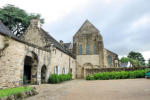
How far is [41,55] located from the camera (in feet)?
40.3

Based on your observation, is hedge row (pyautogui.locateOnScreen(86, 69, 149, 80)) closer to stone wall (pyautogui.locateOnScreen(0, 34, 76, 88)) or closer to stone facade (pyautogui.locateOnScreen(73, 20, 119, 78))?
stone facade (pyautogui.locateOnScreen(73, 20, 119, 78))

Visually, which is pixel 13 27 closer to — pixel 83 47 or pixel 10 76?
pixel 83 47

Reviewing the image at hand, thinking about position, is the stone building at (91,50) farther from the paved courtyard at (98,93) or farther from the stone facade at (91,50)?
the paved courtyard at (98,93)

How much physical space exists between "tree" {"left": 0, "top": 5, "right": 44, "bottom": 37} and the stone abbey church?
7545 millimetres

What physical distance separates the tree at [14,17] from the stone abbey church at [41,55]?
755 centimetres

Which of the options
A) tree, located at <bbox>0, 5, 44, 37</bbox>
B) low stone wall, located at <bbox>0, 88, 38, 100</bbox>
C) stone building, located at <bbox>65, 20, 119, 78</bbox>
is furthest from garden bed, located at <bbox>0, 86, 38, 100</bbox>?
tree, located at <bbox>0, 5, 44, 37</bbox>

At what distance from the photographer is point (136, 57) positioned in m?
67.2

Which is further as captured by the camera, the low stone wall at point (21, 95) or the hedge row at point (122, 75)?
the hedge row at point (122, 75)

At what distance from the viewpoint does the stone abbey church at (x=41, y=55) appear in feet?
27.2

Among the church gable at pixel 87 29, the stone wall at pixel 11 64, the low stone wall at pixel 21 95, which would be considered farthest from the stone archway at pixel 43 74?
the church gable at pixel 87 29

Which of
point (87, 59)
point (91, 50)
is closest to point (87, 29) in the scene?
point (91, 50)

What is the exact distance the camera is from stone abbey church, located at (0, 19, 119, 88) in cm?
830

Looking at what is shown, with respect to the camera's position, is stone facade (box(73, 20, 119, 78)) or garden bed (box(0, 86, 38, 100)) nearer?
garden bed (box(0, 86, 38, 100))

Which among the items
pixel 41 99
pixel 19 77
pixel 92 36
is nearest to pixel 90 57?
pixel 92 36
